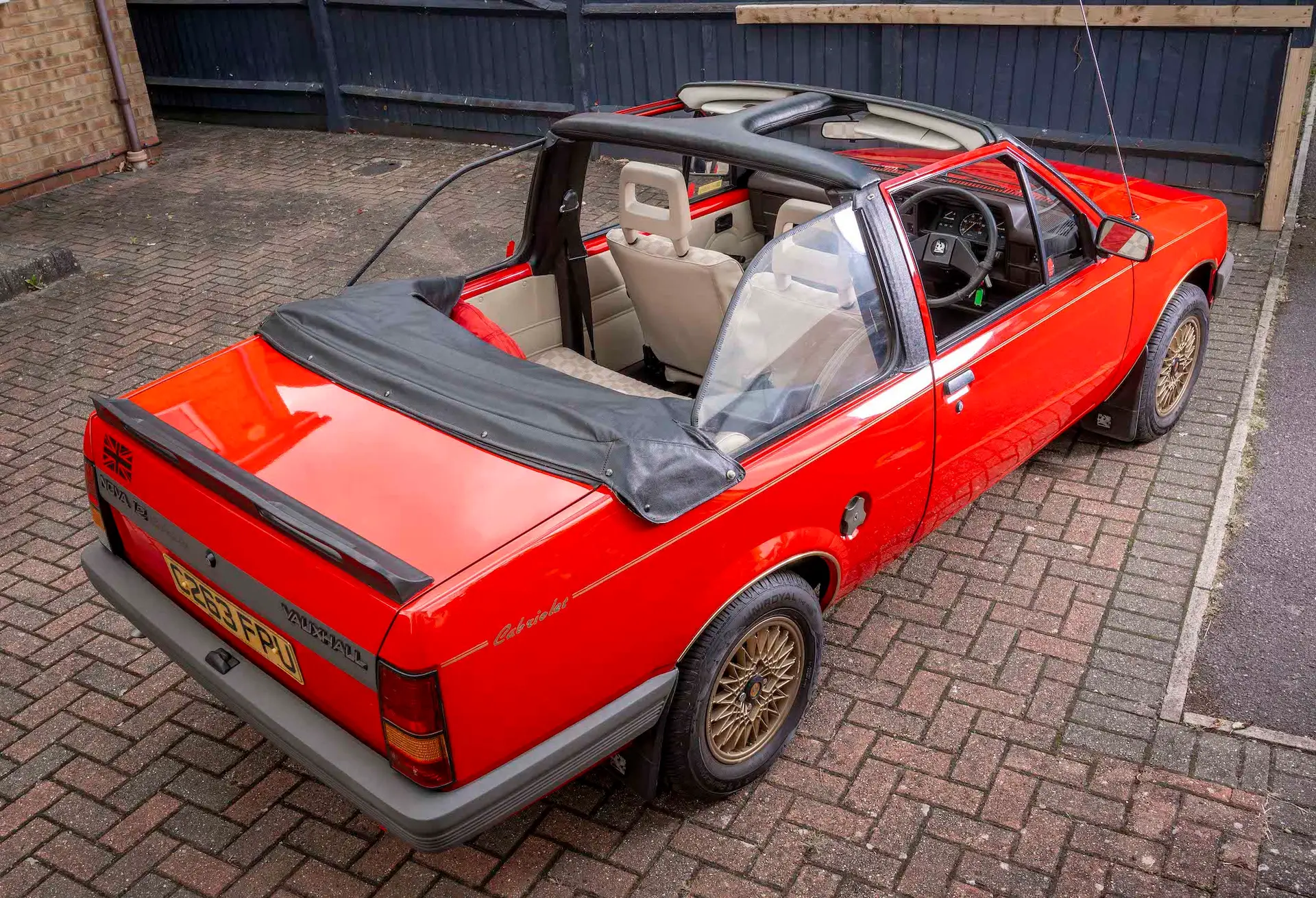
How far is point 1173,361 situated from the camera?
217 inches

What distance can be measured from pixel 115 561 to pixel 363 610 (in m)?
1.40

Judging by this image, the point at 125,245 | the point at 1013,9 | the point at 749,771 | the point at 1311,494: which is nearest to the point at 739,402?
the point at 749,771

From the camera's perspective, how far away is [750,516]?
3453mm

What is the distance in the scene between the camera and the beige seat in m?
4.21

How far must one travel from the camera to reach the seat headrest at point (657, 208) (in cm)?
412

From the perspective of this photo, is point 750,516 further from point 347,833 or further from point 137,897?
point 137,897

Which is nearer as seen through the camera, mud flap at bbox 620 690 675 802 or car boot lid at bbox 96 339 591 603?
car boot lid at bbox 96 339 591 603

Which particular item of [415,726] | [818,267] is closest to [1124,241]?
[818,267]

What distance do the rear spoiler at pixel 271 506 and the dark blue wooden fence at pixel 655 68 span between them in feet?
22.5

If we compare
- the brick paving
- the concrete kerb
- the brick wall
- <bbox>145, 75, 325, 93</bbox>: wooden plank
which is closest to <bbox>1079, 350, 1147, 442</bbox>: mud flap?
the brick paving

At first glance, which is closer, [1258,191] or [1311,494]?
[1311,494]

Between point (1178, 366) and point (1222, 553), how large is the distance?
1.11 m

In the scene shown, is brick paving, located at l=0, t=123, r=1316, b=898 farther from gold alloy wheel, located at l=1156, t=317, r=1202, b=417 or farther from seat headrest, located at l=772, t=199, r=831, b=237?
seat headrest, located at l=772, t=199, r=831, b=237

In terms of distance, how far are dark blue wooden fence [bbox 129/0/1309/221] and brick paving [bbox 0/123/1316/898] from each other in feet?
10.1
